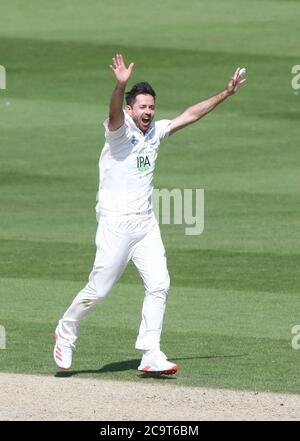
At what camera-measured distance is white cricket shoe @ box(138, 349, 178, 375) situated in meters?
11.6

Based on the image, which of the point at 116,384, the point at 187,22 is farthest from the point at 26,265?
the point at 187,22

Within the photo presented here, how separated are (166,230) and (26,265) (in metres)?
3.27

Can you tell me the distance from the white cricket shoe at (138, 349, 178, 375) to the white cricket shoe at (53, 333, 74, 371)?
0.66 metres

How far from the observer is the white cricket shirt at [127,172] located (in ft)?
38.0

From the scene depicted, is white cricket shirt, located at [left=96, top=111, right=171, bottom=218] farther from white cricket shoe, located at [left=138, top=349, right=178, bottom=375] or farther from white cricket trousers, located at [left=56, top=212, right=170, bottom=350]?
white cricket shoe, located at [left=138, top=349, right=178, bottom=375]

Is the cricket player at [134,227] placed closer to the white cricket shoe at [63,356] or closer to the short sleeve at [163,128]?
the white cricket shoe at [63,356]

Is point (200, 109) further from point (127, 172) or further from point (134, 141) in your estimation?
point (127, 172)

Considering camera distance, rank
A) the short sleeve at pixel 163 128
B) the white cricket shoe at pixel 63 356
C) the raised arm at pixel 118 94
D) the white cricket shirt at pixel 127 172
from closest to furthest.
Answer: the raised arm at pixel 118 94, the white cricket shirt at pixel 127 172, the white cricket shoe at pixel 63 356, the short sleeve at pixel 163 128

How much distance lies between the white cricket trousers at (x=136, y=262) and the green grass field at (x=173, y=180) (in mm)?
530

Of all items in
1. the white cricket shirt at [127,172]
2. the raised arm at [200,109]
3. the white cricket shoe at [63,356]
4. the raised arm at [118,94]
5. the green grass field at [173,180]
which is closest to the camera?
the raised arm at [118,94]

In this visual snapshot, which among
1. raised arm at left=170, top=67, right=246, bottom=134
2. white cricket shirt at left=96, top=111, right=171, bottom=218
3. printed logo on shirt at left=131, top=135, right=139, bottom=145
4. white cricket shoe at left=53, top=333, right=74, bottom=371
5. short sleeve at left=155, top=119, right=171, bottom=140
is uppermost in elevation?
raised arm at left=170, top=67, right=246, bottom=134

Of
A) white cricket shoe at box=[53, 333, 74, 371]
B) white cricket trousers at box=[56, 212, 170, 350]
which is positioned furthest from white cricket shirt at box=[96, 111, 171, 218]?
white cricket shoe at box=[53, 333, 74, 371]

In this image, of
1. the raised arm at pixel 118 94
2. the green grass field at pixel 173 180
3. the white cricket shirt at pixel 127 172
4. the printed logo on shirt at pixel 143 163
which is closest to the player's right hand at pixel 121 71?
the raised arm at pixel 118 94
